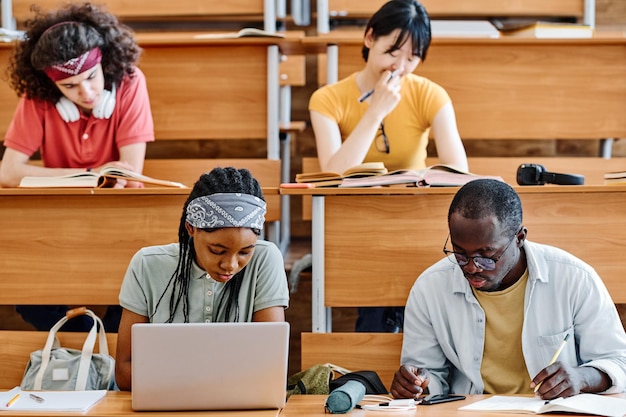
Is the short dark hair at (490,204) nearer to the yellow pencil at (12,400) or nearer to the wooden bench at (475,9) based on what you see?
the yellow pencil at (12,400)

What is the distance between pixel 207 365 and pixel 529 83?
1779 mm

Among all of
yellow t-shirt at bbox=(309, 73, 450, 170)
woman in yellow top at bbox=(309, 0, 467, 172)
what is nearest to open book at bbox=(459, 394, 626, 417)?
woman in yellow top at bbox=(309, 0, 467, 172)

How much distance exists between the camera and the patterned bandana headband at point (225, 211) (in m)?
1.76

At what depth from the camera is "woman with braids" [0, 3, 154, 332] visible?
2.56 metres

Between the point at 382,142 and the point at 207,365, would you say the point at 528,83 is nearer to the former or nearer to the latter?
the point at 382,142

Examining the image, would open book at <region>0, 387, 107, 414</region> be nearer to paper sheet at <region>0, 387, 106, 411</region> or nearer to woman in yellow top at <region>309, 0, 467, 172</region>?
paper sheet at <region>0, 387, 106, 411</region>

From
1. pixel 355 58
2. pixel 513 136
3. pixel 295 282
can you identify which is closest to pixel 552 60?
pixel 513 136

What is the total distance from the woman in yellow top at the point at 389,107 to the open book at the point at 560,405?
3.48ft

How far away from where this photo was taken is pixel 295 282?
2.56 meters

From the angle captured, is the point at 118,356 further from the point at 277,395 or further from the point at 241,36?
the point at 241,36

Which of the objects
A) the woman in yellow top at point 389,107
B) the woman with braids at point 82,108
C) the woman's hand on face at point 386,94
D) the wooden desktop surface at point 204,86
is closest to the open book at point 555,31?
the woman in yellow top at point 389,107

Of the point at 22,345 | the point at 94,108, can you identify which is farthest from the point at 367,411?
the point at 94,108

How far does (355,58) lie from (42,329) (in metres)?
1.34

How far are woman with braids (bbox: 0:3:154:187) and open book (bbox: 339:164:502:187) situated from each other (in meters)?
0.80
